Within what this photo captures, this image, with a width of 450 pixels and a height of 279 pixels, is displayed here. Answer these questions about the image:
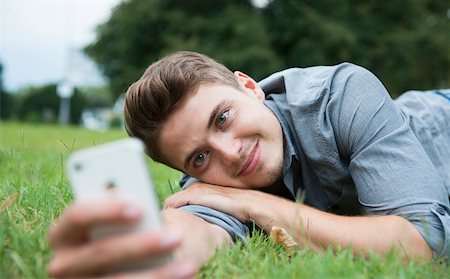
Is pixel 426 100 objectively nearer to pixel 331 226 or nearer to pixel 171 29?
pixel 331 226

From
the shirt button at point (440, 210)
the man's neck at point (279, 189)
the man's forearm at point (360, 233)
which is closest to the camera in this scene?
the man's forearm at point (360, 233)

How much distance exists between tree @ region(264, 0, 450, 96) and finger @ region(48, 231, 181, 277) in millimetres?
20759

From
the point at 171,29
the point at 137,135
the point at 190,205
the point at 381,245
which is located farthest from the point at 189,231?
the point at 171,29

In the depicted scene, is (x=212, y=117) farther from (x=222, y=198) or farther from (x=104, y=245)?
(x=104, y=245)

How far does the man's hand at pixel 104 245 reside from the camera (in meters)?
1.18

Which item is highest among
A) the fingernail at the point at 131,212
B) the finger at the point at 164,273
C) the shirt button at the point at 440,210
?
the fingernail at the point at 131,212

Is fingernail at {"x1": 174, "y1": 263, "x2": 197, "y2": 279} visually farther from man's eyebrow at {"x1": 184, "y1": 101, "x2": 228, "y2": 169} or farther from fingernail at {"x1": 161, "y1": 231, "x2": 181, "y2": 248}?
man's eyebrow at {"x1": 184, "y1": 101, "x2": 228, "y2": 169}

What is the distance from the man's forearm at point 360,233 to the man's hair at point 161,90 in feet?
2.63

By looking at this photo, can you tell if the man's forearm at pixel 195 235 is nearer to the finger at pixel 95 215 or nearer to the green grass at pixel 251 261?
the green grass at pixel 251 261

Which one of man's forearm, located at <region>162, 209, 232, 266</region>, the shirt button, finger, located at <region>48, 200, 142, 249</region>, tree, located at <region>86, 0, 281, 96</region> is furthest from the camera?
tree, located at <region>86, 0, 281, 96</region>

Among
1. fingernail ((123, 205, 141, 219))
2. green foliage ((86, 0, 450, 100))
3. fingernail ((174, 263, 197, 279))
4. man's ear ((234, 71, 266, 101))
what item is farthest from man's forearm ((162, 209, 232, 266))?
green foliage ((86, 0, 450, 100))

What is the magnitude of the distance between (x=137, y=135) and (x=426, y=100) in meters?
1.86

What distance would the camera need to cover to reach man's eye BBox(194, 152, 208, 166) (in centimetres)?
263

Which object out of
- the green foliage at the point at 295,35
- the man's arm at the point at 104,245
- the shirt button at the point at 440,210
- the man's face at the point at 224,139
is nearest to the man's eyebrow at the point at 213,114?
the man's face at the point at 224,139
